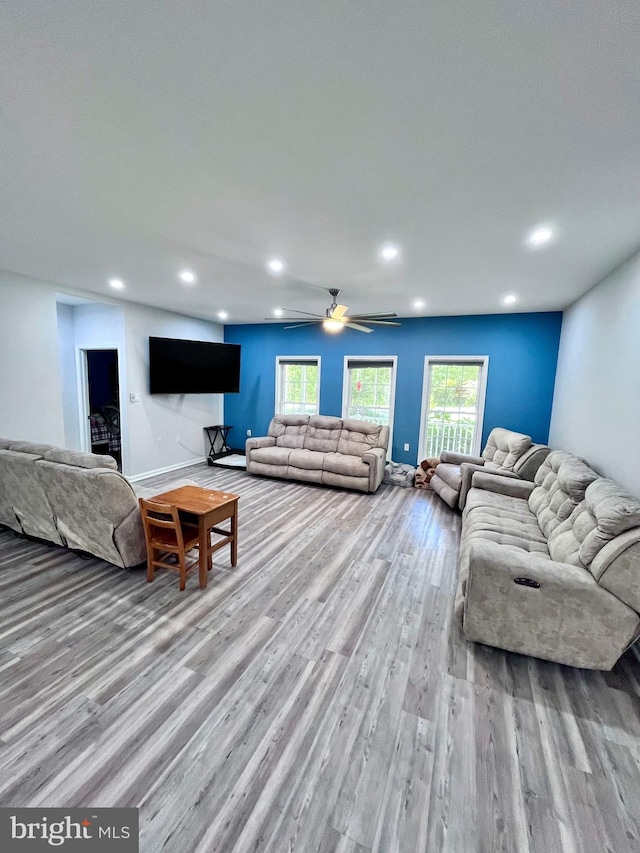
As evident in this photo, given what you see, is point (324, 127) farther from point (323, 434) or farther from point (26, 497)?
point (323, 434)

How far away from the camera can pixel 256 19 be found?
42.9 inches

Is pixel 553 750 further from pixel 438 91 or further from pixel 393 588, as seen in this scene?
pixel 438 91

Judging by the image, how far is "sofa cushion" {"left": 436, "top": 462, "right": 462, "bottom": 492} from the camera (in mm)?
4449

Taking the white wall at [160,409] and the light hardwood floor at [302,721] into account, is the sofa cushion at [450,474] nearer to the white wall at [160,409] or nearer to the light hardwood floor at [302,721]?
the light hardwood floor at [302,721]

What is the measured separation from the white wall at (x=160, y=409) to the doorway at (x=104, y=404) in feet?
4.25

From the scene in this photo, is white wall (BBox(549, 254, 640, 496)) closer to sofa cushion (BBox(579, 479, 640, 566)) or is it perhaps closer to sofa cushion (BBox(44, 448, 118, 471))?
sofa cushion (BBox(579, 479, 640, 566))

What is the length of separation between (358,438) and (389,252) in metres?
3.34

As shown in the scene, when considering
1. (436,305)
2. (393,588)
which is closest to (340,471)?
(393,588)

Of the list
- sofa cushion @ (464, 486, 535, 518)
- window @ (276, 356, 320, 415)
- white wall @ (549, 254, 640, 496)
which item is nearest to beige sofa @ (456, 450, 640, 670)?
white wall @ (549, 254, 640, 496)

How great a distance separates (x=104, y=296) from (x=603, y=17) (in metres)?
5.68

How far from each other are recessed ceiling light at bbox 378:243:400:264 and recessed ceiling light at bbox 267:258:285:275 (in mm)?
989

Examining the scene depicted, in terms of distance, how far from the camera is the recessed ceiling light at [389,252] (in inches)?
113

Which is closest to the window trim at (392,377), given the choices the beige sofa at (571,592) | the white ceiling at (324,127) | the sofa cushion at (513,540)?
the white ceiling at (324,127)

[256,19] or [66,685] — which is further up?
[256,19]
